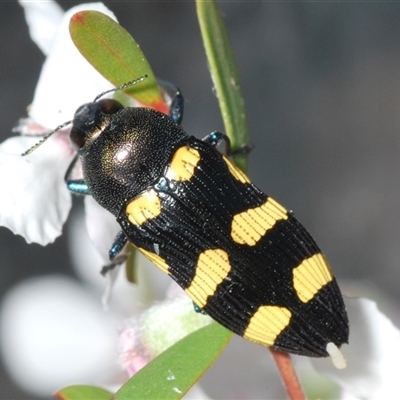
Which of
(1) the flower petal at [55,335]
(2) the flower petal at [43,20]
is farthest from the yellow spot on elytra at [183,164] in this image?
(1) the flower petal at [55,335]

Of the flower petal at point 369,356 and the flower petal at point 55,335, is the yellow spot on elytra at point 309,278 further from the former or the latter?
the flower petal at point 55,335

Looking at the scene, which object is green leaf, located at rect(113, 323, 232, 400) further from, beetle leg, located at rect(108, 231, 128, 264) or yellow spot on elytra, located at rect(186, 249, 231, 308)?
beetle leg, located at rect(108, 231, 128, 264)

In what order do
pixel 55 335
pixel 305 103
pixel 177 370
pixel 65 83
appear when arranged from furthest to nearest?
1. pixel 305 103
2. pixel 55 335
3. pixel 65 83
4. pixel 177 370

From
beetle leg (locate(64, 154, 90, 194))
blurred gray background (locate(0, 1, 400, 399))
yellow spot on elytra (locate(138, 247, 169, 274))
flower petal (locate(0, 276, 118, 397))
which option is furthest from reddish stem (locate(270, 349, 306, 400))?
blurred gray background (locate(0, 1, 400, 399))

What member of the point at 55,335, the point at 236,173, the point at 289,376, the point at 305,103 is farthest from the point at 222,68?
the point at 305,103

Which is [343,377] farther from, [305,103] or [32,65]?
[32,65]

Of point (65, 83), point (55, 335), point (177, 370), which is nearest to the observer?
point (177, 370)

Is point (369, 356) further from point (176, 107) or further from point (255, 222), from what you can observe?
point (176, 107)
